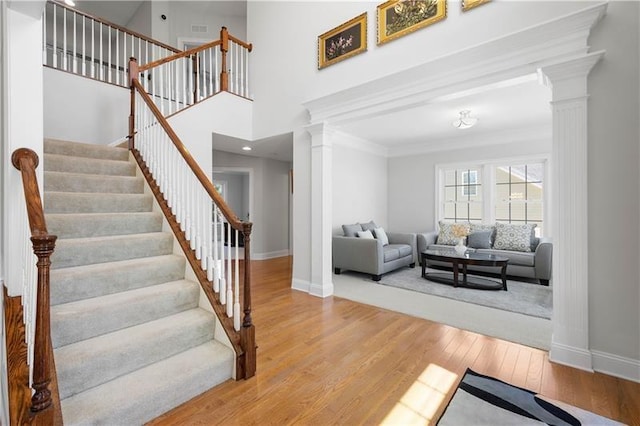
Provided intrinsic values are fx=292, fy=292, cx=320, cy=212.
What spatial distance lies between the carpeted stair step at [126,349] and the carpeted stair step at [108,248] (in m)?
0.68

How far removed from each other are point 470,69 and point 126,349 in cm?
355

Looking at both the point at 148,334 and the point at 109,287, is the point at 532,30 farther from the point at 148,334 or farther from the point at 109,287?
the point at 109,287

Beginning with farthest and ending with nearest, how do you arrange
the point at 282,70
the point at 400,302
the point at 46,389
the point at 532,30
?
the point at 282,70
the point at 400,302
the point at 532,30
the point at 46,389

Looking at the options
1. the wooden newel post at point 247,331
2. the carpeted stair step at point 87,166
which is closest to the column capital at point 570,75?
the wooden newel post at point 247,331

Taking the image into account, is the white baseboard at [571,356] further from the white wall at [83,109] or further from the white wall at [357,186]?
the white wall at [83,109]

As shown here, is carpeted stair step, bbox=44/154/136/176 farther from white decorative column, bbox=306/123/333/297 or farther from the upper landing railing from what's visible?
white decorative column, bbox=306/123/333/297

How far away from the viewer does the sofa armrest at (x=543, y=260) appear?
430 cm

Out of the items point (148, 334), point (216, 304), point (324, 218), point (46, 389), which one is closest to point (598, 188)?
point (324, 218)

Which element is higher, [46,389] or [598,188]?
[598,188]

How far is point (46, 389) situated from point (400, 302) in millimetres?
3295

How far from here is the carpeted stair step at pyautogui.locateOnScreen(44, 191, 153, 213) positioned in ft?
8.19

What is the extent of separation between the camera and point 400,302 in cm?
369

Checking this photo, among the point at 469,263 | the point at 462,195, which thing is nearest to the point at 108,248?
the point at 469,263

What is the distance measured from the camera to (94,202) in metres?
2.70
